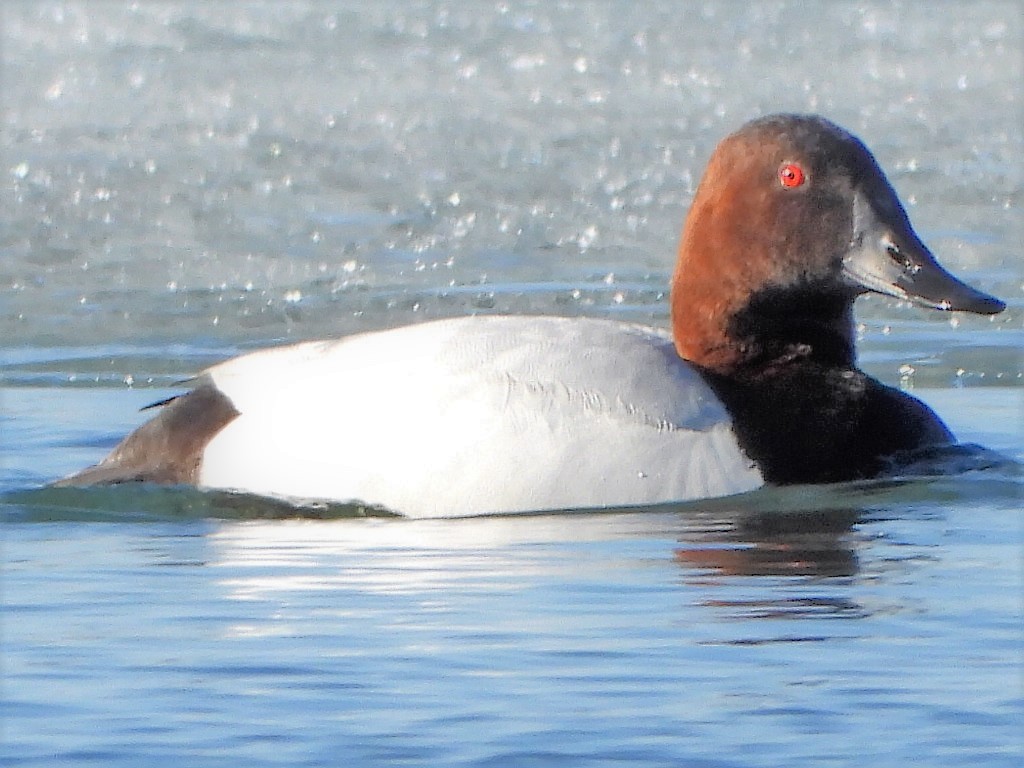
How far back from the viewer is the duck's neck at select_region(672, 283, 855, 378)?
562 centimetres

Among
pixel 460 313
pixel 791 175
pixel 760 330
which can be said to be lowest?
pixel 760 330

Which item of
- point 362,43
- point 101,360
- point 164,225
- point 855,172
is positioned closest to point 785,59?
point 362,43

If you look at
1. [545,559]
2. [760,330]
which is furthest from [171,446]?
[760,330]

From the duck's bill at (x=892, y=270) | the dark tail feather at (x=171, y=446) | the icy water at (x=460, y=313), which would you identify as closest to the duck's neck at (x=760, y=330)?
the duck's bill at (x=892, y=270)

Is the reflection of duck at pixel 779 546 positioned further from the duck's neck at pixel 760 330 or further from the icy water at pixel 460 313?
the duck's neck at pixel 760 330

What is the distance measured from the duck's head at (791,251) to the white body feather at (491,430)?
0.87 feet

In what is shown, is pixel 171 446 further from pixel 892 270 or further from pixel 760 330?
pixel 892 270

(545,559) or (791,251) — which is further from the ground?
(791,251)

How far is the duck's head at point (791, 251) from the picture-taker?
5.56 metres

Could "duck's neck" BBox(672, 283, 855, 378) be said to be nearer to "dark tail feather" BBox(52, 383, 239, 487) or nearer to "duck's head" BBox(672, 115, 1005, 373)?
"duck's head" BBox(672, 115, 1005, 373)

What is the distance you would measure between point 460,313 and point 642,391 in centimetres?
297

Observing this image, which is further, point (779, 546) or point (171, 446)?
point (171, 446)

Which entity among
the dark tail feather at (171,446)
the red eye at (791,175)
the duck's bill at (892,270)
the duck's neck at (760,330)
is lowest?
the dark tail feather at (171,446)

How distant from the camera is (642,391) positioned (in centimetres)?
523
